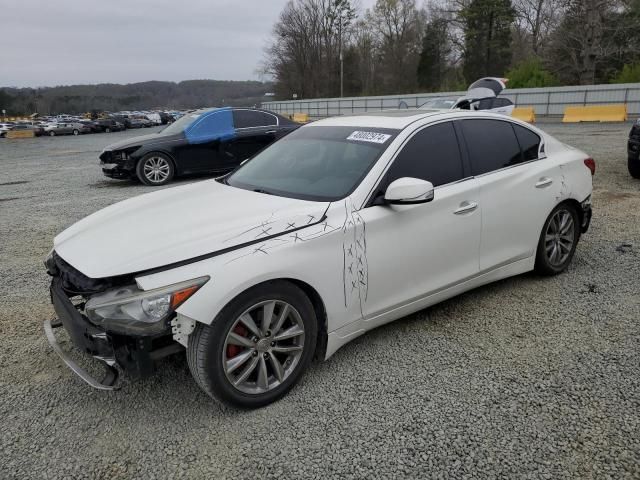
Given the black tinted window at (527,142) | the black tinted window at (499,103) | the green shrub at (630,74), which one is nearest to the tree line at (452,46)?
the green shrub at (630,74)

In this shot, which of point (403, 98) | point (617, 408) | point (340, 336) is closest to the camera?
point (617, 408)

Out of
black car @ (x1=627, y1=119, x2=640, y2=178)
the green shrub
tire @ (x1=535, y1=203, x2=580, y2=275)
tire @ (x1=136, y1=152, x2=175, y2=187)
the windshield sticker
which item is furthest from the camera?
the green shrub

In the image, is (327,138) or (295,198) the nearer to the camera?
(295,198)

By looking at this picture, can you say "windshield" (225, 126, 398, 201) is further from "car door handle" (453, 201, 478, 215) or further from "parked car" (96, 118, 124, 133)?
"parked car" (96, 118, 124, 133)

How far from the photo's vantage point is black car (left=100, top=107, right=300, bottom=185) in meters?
10.2

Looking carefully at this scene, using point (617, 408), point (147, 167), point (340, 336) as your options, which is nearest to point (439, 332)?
point (340, 336)

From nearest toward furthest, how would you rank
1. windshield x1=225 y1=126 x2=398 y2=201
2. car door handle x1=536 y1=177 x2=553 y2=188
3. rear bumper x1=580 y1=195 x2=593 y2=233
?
1. windshield x1=225 y1=126 x2=398 y2=201
2. car door handle x1=536 y1=177 x2=553 y2=188
3. rear bumper x1=580 y1=195 x2=593 y2=233

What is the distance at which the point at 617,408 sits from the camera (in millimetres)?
2732

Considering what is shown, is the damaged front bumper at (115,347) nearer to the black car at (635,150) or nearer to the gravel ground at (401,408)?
the gravel ground at (401,408)

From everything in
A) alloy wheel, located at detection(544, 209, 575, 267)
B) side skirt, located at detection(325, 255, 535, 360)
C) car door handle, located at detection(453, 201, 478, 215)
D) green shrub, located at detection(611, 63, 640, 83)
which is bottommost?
side skirt, located at detection(325, 255, 535, 360)

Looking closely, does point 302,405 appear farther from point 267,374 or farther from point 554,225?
point 554,225

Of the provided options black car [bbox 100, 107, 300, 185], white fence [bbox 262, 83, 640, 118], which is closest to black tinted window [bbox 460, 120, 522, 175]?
black car [bbox 100, 107, 300, 185]

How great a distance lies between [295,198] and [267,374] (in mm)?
1104

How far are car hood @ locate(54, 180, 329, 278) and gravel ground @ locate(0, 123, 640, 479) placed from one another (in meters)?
0.88
